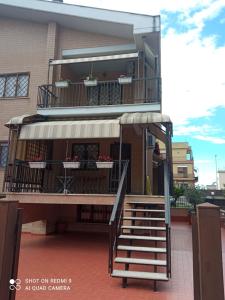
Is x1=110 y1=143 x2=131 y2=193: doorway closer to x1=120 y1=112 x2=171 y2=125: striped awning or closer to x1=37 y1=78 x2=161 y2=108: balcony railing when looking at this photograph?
x1=37 y1=78 x2=161 y2=108: balcony railing

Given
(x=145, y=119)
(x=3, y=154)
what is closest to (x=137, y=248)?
(x=145, y=119)

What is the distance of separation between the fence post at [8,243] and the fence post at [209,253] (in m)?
1.80

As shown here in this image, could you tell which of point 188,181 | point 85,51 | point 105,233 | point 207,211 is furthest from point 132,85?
point 188,181

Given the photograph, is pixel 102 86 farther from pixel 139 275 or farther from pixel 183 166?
pixel 183 166

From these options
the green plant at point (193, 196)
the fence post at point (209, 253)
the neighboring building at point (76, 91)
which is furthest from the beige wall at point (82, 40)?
the green plant at point (193, 196)

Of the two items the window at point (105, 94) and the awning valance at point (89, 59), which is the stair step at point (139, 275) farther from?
the window at point (105, 94)

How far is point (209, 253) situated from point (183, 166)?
56.9 m

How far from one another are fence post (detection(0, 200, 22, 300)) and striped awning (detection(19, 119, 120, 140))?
→ 7.09m

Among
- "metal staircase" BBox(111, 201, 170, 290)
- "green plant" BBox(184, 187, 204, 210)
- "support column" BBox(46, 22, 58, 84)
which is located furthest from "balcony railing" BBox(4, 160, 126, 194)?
"green plant" BBox(184, 187, 204, 210)

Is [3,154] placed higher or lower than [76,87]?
lower

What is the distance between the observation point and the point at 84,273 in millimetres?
6832

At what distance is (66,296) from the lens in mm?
5270

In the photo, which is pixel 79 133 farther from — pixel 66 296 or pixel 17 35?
pixel 17 35

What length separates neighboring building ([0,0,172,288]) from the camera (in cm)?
1198
